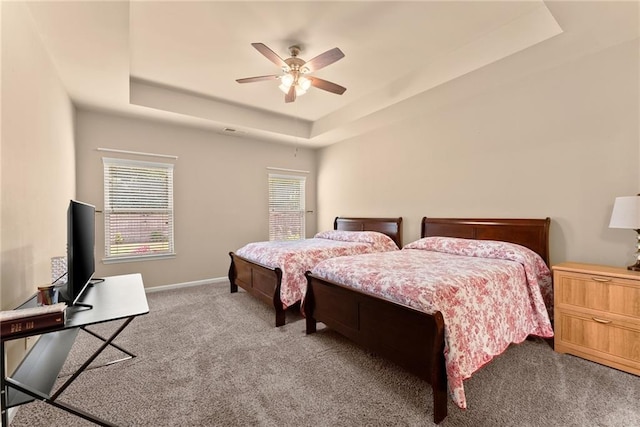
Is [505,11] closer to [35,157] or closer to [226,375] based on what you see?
[226,375]

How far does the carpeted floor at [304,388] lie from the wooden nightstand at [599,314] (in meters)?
0.12

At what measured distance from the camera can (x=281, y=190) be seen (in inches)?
229

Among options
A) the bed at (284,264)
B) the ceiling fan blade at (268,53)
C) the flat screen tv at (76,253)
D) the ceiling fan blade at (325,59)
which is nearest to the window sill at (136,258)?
the bed at (284,264)

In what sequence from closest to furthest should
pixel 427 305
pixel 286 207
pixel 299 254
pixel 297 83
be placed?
1. pixel 427 305
2. pixel 297 83
3. pixel 299 254
4. pixel 286 207

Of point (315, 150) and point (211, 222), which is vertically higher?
point (315, 150)

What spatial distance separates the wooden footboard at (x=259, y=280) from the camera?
311 cm

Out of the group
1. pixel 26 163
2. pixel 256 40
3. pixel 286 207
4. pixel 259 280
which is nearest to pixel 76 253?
pixel 26 163

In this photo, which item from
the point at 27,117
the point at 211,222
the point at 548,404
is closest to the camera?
the point at 548,404

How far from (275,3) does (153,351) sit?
10.5 ft

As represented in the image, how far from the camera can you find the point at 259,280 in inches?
139

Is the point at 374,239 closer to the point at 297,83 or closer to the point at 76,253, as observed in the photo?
the point at 297,83

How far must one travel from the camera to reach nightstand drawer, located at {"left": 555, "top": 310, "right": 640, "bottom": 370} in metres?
2.13

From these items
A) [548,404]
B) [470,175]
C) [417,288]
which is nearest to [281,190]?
[470,175]

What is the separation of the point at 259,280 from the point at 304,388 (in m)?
1.71
